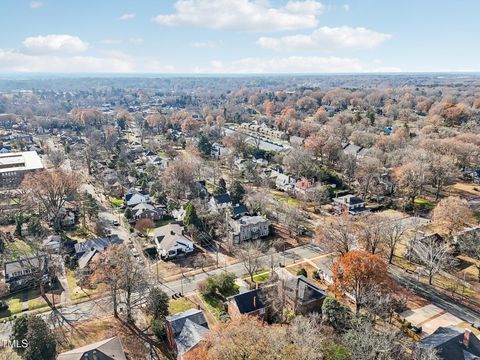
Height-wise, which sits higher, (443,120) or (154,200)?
(443,120)

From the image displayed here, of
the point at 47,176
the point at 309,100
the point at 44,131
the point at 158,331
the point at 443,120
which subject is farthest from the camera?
the point at 309,100

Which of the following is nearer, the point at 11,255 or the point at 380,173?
the point at 11,255

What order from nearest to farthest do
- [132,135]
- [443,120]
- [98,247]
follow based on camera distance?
[98,247]
[443,120]
[132,135]

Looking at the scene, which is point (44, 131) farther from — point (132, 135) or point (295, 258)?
point (295, 258)

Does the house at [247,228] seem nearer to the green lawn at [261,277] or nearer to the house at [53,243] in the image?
the green lawn at [261,277]

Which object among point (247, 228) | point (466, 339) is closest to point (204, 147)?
point (247, 228)

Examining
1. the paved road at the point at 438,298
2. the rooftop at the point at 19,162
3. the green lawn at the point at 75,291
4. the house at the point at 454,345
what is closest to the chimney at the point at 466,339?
the house at the point at 454,345

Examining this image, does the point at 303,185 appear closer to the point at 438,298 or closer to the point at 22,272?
the point at 438,298

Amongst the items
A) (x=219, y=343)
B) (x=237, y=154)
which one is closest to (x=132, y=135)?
(x=237, y=154)
